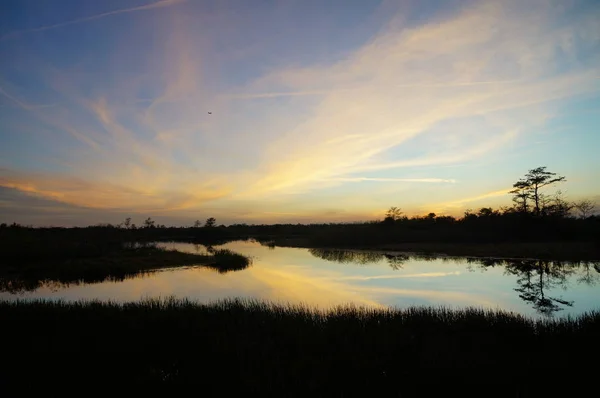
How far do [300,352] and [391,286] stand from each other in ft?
52.1

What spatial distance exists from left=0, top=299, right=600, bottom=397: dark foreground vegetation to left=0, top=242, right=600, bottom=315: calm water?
709 cm

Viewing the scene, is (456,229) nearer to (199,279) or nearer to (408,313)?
(199,279)

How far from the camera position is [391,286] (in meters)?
22.8

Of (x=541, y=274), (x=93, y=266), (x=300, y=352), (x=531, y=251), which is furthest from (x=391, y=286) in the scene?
(x=93, y=266)

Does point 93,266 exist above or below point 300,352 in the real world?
below

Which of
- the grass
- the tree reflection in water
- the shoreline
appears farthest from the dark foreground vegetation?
the shoreline

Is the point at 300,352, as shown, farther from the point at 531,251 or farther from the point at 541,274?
the point at 531,251

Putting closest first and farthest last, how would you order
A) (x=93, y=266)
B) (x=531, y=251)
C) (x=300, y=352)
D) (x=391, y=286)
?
(x=300, y=352), (x=391, y=286), (x=93, y=266), (x=531, y=251)

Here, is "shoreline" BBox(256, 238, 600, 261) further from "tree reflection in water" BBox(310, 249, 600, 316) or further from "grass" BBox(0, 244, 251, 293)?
"grass" BBox(0, 244, 251, 293)

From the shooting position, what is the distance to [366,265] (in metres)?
35.0

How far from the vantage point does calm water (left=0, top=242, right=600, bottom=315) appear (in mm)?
17969

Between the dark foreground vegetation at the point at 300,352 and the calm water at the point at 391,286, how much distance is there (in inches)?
279

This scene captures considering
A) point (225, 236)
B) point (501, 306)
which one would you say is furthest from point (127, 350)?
point (225, 236)

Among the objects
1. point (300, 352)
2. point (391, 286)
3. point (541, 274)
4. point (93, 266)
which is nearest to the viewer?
point (300, 352)
